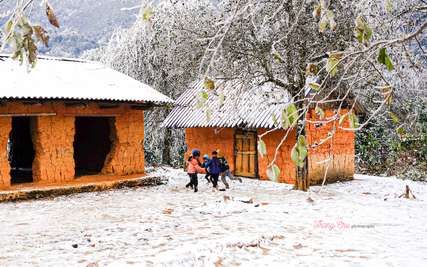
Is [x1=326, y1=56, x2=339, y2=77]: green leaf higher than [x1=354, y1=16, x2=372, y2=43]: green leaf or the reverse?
the reverse

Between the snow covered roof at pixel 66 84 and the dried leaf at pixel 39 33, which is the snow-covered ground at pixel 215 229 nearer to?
the snow covered roof at pixel 66 84

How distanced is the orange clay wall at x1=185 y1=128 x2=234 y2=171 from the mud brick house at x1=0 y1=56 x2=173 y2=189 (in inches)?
153

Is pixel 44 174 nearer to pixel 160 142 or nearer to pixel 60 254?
pixel 60 254

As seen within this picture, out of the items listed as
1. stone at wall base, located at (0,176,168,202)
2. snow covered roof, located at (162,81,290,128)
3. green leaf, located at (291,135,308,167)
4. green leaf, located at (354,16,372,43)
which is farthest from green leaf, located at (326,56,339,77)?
stone at wall base, located at (0,176,168,202)

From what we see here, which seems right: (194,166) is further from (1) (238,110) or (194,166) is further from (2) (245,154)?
(2) (245,154)

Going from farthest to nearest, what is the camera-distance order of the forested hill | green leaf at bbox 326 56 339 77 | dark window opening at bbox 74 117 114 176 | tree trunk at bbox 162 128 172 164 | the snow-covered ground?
the forested hill
tree trunk at bbox 162 128 172 164
dark window opening at bbox 74 117 114 176
the snow-covered ground
green leaf at bbox 326 56 339 77

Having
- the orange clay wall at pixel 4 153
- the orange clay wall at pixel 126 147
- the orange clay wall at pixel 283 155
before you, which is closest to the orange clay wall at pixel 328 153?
the orange clay wall at pixel 283 155

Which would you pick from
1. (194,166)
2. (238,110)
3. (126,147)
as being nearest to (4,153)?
(126,147)

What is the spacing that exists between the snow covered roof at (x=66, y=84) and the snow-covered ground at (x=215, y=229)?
9.11 ft

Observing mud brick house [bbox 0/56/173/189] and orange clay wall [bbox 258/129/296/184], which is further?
orange clay wall [bbox 258/129/296/184]

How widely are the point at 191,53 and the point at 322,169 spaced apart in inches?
263

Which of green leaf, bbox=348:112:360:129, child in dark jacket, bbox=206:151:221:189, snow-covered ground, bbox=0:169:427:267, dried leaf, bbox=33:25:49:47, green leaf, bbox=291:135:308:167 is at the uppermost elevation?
dried leaf, bbox=33:25:49:47

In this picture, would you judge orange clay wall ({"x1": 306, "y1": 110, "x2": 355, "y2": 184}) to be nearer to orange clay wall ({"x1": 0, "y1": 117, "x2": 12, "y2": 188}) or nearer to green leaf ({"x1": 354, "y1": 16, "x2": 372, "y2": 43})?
orange clay wall ({"x1": 0, "y1": 117, "x2": 12, "y2": 188})

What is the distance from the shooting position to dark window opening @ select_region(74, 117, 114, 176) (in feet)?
58.2
